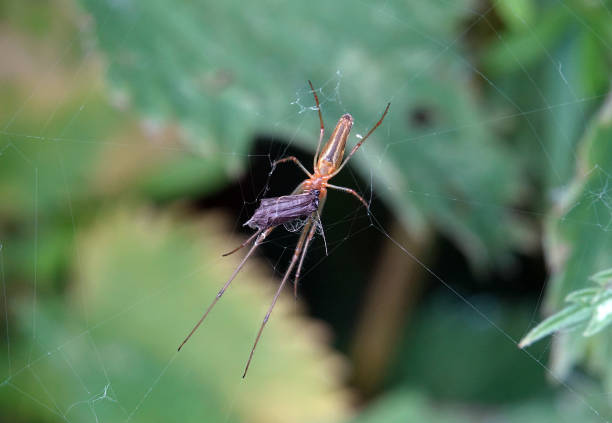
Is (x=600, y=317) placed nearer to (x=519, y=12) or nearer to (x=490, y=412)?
(x=519, y=12)

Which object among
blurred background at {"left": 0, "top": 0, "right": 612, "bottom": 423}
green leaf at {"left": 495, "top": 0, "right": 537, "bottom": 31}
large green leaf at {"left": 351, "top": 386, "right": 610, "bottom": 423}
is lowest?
large green leaf at {"left": 351, "top": 386, "right": 610, "bottom": 423}

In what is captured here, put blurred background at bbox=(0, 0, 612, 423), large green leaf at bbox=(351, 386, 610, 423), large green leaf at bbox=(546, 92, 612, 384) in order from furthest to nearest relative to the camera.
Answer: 1. large green leaf at bbox=(351, 386, 610, 423)
2. blurred background at bbox=(0, 0, 612, 423)
3. large green leaf at bbox=(546, 92, 612, 384)

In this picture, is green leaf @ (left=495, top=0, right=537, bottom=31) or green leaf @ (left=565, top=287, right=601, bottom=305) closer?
green leaf @ (left=565, top=287, right=601, bottom=305)

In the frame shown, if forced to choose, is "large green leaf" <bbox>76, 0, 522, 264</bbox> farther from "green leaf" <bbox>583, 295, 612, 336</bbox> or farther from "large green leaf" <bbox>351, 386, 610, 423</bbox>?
"green leaf" <bbox>583, 295, 612, 336</bbox>

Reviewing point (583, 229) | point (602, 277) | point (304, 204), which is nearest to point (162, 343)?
point (304, 204)

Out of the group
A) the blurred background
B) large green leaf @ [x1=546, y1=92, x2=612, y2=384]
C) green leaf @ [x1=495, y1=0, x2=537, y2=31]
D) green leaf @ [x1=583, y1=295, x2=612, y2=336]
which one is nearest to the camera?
green leaf @ [x1=583, y1=295, x2=612, y2=336]

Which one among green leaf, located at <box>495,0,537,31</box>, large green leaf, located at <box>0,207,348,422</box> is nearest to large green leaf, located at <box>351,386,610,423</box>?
large green leaf, located at <box>0,207,348,422</box>

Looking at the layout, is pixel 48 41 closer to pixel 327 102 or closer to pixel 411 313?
pixel 327 102
